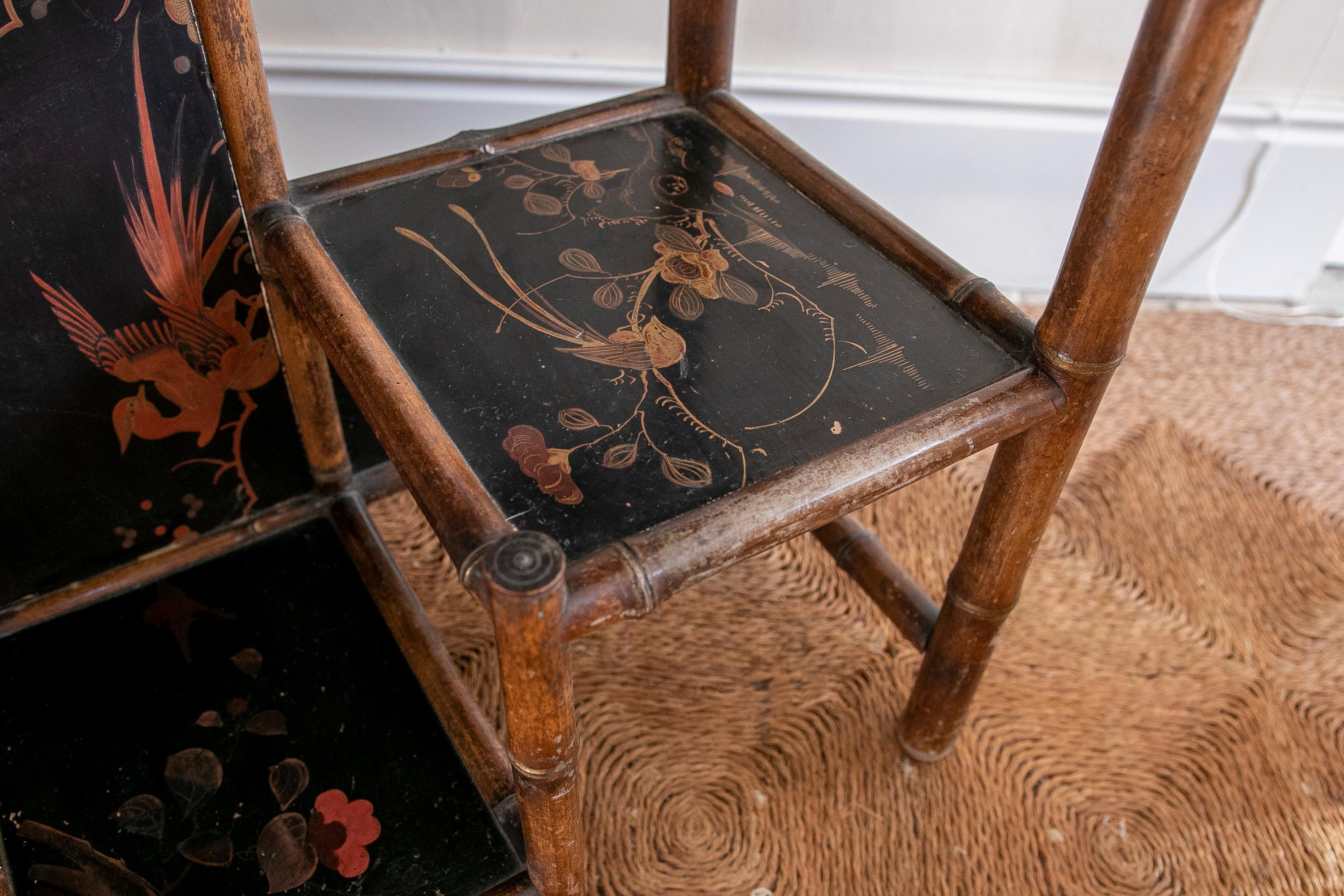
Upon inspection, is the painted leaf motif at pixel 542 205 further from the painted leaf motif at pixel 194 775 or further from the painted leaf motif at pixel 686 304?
the painted leaf motif at pixel 194 775

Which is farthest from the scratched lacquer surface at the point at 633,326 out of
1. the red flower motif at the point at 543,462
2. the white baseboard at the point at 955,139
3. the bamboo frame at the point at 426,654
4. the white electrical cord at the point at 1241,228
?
the white electrical cord at the point at 1241,228

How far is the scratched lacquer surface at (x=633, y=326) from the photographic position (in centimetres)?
47

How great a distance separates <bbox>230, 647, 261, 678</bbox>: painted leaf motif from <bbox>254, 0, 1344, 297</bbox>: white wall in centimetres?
57

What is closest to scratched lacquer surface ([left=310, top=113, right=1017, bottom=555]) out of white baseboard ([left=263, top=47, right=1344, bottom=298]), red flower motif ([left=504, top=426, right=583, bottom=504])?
red flower motif ([left=504, top=426, right=583, bottom=504])

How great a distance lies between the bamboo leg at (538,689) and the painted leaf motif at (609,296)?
0.63 feet

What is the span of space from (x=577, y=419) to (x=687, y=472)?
0.21ft

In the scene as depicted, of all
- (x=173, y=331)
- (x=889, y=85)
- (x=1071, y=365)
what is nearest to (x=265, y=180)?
(x=173, y=331)

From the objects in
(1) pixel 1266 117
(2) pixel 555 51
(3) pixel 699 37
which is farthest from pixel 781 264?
(1) pixel 1266 117

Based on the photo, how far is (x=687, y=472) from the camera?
18.5 inches

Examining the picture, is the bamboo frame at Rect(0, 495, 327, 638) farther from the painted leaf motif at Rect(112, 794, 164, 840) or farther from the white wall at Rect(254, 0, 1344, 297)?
the white wall at Rect(254, 0, 1344, 297)

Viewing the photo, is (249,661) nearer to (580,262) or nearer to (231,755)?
(231,755)

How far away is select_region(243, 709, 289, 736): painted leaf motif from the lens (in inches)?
22.3

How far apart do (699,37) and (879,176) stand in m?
0.44

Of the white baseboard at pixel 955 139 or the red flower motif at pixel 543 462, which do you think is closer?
the red flower motif at pixel 543 462
